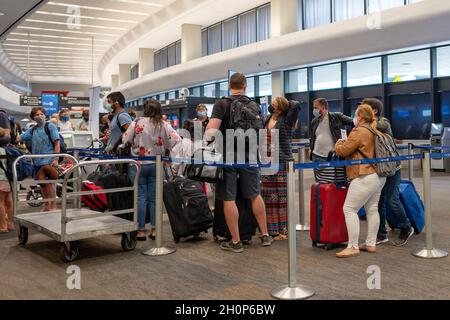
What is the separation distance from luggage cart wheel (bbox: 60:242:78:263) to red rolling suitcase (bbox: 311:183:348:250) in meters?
2.28

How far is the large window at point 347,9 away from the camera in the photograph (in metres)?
13.6

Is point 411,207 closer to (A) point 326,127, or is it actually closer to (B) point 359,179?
(B) point 359,179

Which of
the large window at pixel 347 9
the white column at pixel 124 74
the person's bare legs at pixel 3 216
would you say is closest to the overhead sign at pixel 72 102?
the large window at pixel 347 9

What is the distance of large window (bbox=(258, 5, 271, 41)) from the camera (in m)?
16.8

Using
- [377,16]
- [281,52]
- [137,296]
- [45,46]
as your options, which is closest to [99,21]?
[45,46]

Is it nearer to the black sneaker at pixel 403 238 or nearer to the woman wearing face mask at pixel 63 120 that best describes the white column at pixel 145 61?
the woman wearing face mask at pixel 63 120

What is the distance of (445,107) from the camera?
1258cm

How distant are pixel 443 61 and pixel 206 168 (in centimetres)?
Answer: 1049

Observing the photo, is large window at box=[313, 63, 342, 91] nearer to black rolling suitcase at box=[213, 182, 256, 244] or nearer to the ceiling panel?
the ceiling panel

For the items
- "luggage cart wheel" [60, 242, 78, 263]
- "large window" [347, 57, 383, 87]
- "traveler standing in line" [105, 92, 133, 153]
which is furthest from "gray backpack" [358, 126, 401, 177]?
"large window" [347, 57, 383, 87]

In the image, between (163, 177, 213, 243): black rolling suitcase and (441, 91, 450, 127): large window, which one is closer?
(163, 177, 213, 243): black rolling suitcase

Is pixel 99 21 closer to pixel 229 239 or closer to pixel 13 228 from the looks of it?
pixel 13 228

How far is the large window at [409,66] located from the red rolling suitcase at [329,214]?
9783 millimetres

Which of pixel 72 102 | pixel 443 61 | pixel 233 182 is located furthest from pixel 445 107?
pixel 72 102
